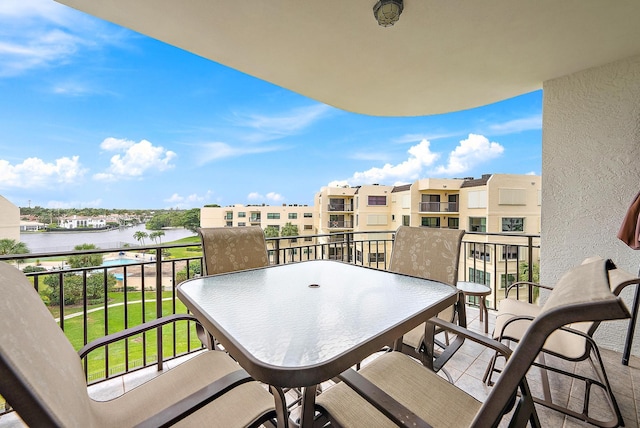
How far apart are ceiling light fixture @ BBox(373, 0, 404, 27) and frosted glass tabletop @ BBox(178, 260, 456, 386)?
1.78m

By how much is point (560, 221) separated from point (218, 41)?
3682 millimetres

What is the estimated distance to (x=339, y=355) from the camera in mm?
829

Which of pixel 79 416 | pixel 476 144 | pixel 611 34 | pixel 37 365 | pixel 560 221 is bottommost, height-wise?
pixel 79 416

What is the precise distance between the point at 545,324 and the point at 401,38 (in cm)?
235

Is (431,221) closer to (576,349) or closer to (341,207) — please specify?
(341,207)

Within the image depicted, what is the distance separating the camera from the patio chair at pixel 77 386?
1.78 feet

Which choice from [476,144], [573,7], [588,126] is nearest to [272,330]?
[573,7]

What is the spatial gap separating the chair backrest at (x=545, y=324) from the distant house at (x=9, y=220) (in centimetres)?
439

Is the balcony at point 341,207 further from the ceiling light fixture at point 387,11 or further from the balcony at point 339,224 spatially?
the ceiling light fixture at point 387,11

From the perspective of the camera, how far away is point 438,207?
12.4 meters

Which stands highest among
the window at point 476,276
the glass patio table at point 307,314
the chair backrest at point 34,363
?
the chair backrest at point 34,363

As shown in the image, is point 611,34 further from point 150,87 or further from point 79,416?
point 150,87

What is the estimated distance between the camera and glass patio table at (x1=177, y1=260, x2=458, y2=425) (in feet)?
2.69

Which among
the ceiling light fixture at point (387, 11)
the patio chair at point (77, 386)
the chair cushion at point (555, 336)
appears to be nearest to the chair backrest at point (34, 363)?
the patio chair at point (77, 386)
